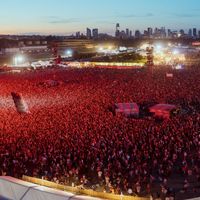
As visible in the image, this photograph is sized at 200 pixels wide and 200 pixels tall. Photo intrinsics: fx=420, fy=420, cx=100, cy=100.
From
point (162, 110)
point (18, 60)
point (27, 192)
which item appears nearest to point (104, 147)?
point (27, 192)

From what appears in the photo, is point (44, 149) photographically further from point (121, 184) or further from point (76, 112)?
point (76, 112)

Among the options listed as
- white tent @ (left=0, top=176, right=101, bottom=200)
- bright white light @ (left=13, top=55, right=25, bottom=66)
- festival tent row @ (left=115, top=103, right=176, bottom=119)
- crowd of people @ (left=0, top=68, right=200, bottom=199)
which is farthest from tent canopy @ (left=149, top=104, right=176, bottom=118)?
bright white light @ (left=13, top=55, right=25, bottom=66)

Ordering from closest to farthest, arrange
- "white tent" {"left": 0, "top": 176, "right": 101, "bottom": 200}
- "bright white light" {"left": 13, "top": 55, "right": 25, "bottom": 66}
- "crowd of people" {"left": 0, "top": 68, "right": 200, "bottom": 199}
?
1. "white tent" {"left": 0, "top": 176, "right": 101, "bottom": 200}
2. "crowd of people" {"left": 0, "top": 68, "right": 200, "bottom": 199}
3. "bright white light" {"left": 13, "top": 55, "right": 25, "bottom": 66}

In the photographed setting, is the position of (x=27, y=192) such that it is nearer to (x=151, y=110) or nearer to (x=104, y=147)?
(x=104, y=147)

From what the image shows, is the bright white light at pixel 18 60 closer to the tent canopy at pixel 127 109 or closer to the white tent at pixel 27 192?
the tent canopy at pixel 127 109

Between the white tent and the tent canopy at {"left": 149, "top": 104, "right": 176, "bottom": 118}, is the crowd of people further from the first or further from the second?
the white tent

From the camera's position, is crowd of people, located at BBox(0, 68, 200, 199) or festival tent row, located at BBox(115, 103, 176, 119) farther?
festival tent row, located at BBox(115, 103, 176, 119)

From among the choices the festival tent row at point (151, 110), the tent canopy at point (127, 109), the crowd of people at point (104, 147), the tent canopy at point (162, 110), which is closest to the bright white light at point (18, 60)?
the crowd of people at point (104, 147)
